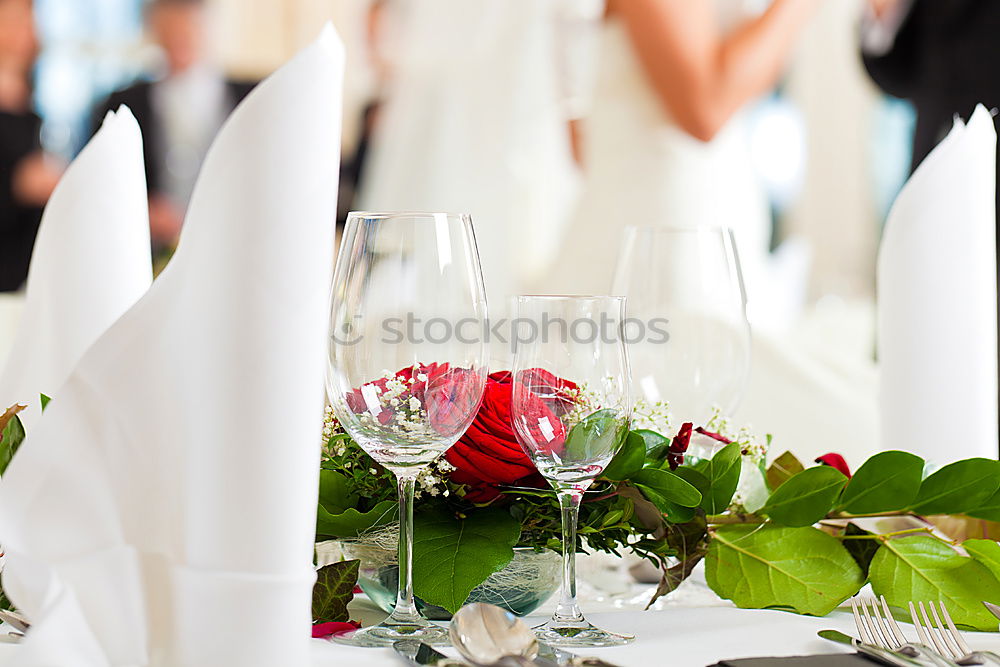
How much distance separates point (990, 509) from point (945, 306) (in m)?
0.19

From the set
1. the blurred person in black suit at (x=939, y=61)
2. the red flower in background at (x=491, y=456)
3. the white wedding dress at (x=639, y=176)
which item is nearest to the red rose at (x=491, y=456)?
the red flower in background at (x=491, y=456)

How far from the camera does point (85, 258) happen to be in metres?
0.71

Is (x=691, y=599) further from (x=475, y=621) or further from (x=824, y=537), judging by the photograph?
(x=475, y=621)

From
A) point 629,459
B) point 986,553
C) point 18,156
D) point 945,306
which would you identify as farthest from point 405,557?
point 18,156

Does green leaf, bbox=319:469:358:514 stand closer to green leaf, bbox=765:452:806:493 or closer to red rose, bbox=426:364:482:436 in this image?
red rose, bbox=426:364:482:436

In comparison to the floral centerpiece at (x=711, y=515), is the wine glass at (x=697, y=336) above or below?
above

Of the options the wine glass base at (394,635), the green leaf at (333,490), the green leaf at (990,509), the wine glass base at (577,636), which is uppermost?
the green leaf at (333,490)

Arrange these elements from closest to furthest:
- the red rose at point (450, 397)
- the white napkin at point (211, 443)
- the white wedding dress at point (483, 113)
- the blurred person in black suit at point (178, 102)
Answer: the white napkin at point (211, 443)
the red rose at point (450, 397)
the white wedding dress at point (483, 113)
the blurred person in black suit at point (178, 102)

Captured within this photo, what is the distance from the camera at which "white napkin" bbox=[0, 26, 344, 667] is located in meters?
0.47

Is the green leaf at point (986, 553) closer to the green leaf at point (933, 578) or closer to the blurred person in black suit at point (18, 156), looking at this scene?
the green leaf at point (933, 578)

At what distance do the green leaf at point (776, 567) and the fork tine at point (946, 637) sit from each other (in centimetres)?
7

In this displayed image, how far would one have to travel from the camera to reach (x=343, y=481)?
663 mm

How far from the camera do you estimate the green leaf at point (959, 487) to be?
2.23ft

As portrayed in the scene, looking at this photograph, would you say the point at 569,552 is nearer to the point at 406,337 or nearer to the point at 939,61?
the point at 406,337
